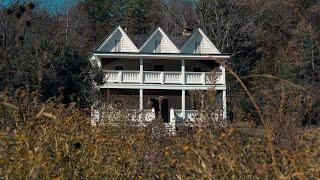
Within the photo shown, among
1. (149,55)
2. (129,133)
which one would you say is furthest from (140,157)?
(149,55)

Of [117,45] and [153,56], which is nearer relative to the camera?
[153,56]

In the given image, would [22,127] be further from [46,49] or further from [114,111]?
[46,49]

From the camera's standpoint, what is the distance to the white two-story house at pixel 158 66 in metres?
42.3

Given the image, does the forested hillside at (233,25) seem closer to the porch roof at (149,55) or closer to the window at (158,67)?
the porch roof at (149,55)

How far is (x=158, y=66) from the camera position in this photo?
46688 mm

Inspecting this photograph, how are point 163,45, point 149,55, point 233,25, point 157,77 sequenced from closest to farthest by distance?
point 157,77 < point 149,55 < point 163,45 < point 233,25

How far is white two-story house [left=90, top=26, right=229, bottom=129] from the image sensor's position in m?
42.3

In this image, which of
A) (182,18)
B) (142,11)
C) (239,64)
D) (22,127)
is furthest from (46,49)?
(142,11)

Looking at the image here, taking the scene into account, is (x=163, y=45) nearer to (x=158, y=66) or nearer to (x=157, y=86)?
(x=158, y=66)

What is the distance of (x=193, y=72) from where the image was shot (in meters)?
43.7

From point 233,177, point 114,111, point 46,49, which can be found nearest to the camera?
point 233,177

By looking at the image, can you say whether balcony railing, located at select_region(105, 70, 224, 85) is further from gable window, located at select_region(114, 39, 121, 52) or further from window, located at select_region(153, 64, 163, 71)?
window, located at select_region(153, 64, 163, 71)

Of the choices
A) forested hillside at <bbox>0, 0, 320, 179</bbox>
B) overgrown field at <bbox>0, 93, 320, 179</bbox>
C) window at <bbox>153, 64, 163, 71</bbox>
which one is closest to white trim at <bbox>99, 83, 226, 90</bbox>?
window at <bbox>153, 64, 163, 71</bbox>

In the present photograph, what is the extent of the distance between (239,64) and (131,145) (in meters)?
56.9
